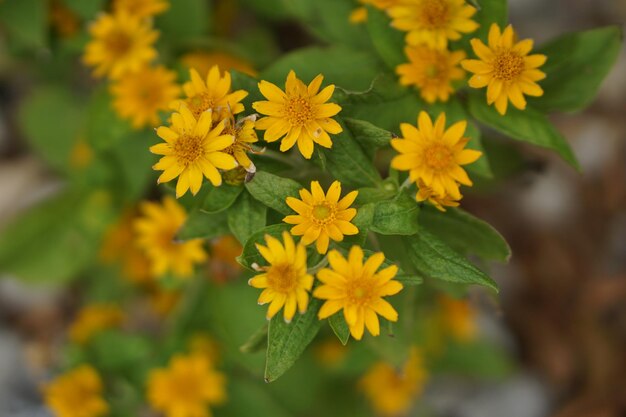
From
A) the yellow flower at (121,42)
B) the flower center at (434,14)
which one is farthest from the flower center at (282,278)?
the yellow flower at (121,42)

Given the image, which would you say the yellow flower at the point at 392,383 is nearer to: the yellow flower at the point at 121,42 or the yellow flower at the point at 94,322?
the yellow flower at the point at 94,322

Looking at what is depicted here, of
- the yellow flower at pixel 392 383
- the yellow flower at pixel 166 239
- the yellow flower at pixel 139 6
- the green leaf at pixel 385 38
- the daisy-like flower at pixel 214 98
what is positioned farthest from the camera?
the yellow flower at pixel 392 383

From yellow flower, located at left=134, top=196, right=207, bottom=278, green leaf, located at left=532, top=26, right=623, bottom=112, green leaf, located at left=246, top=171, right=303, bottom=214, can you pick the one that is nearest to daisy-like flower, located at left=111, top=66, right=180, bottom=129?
yellow flower, located at left=134, top=196, right=207, bottom=278

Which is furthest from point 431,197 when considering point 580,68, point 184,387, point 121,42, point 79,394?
point 79,394

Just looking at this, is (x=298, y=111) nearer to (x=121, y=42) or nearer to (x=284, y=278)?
(x=284, y=278)

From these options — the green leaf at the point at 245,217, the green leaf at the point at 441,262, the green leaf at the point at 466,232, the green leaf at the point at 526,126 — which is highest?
the green leaf at the point at 526,126

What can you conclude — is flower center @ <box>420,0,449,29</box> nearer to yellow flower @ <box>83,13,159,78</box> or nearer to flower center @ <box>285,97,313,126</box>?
flower center @ <box>285,97,313,126</box>
